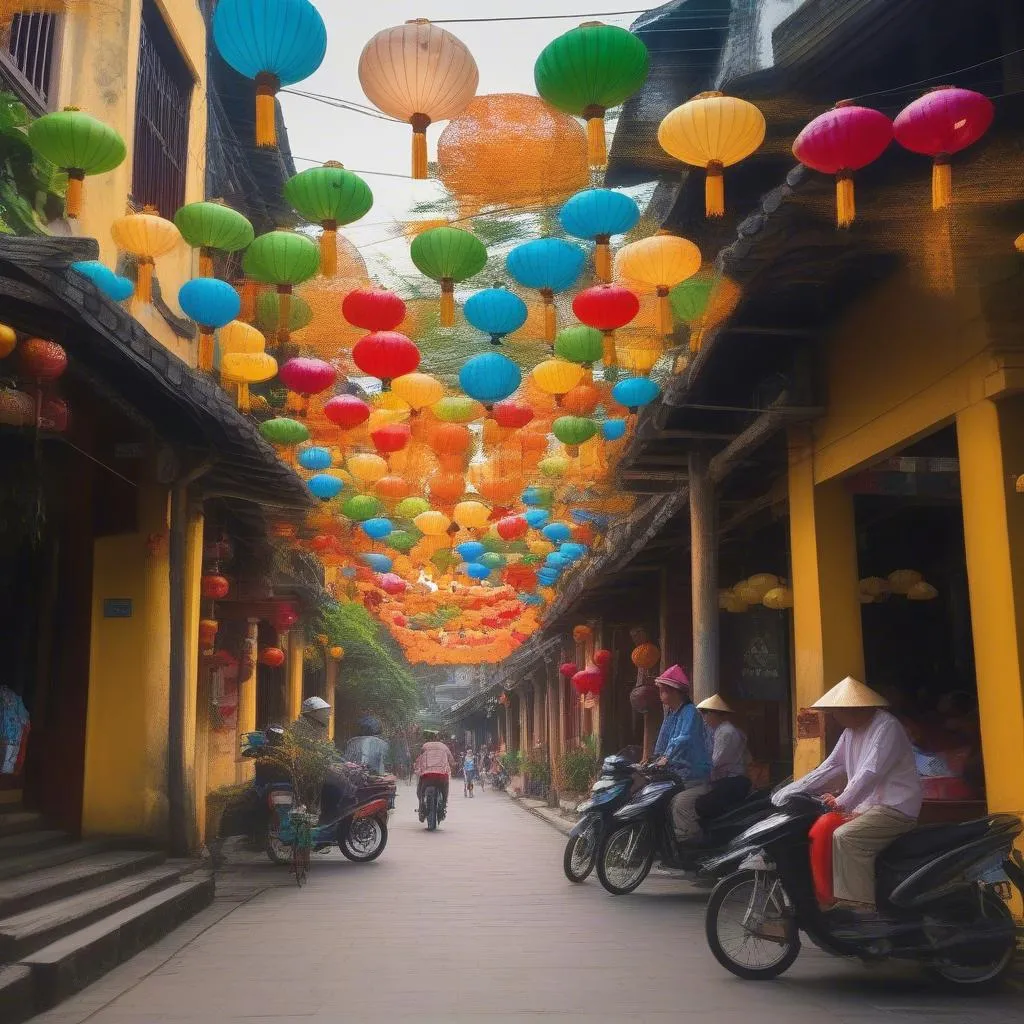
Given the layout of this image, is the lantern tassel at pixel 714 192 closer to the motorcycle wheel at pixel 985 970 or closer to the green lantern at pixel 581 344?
the green lantern at pixel 581 344

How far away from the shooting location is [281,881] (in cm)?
1169

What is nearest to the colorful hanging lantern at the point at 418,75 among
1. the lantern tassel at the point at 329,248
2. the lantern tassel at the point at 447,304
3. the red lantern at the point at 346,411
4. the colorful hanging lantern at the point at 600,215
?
the lantern tassel at the point at 329,248

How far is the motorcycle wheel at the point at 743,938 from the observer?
20.9ft

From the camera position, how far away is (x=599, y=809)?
35.4 feet

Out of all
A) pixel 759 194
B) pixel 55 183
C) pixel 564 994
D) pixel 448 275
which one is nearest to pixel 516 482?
pixel 759 194

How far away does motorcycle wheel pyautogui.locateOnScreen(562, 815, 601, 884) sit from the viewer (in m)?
11.1

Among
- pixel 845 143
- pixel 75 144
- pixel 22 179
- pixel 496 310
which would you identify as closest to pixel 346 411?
pixel 496 310

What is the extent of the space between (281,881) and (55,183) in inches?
266

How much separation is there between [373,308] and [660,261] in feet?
7.41

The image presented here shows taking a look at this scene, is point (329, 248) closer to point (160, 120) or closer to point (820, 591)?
point (820, 591)

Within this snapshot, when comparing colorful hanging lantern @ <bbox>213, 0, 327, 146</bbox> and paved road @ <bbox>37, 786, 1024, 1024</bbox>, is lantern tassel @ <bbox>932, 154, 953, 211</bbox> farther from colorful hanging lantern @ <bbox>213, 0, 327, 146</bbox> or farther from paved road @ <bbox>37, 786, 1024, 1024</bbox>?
paved road @ <bbox>37, 786, 1024, 1024</bbox>

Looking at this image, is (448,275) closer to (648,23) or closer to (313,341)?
(313,341)

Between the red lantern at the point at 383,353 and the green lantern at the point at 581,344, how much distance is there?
1274 mm

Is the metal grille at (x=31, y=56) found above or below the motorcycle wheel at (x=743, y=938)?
above
